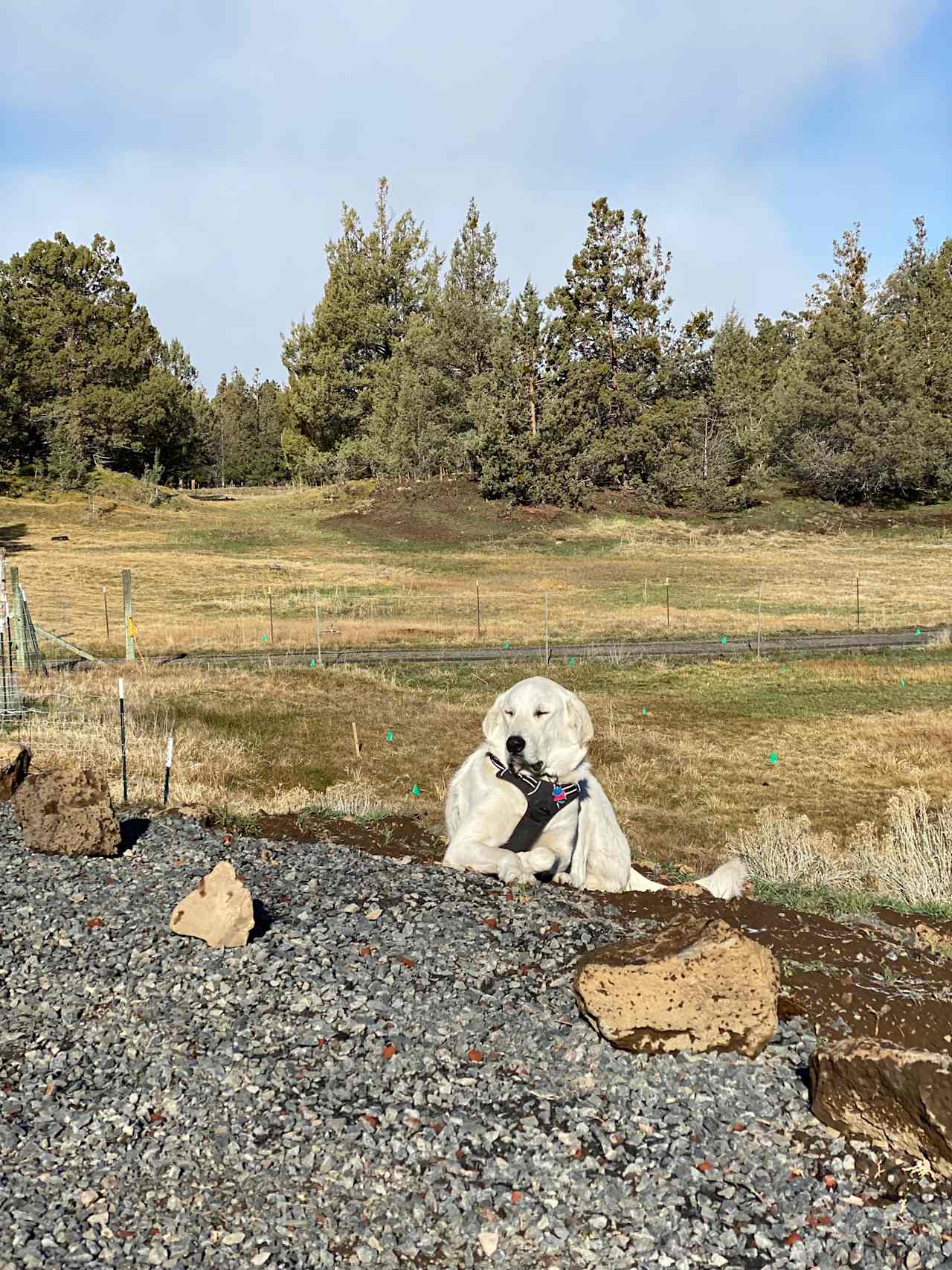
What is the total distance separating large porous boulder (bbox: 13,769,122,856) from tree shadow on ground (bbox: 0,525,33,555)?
54772mm

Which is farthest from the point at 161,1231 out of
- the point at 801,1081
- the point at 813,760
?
the point at 813,760

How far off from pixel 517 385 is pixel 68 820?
2584 inches

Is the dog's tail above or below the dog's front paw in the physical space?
below

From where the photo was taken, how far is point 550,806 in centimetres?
742

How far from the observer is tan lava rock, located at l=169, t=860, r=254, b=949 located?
6918 mm

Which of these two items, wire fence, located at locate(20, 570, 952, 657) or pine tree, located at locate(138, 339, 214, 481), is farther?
pine tree, located at locate(138, 339, 214, 481)

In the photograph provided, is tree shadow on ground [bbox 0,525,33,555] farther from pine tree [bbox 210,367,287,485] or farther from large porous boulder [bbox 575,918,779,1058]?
large porous boulder [bbox 575,918,779,1058]

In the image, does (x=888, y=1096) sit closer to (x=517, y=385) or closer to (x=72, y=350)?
(x=517, y=385)

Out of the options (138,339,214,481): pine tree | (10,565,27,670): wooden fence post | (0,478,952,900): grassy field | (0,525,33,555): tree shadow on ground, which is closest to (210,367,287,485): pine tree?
(138,339,214,481): pine tree

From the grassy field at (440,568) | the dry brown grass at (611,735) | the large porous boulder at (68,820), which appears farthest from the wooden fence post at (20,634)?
the large porous boulder at (68,820)

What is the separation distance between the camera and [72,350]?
252 feet

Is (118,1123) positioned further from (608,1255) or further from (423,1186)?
(608,1255)

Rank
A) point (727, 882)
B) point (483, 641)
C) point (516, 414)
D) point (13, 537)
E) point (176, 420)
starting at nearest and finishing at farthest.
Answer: point (727, 882), point (483, 641), point (13, 537), point (516, 414), point (176, 420)

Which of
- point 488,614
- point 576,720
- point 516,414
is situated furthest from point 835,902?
point 516,414
